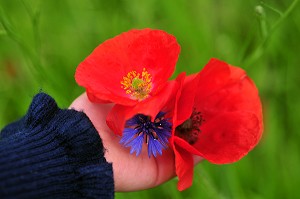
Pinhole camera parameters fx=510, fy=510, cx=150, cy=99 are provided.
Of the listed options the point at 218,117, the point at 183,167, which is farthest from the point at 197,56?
the point at 183,167

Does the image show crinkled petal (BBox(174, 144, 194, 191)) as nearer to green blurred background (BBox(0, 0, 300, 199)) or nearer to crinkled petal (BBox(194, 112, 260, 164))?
crinkled petal (BBox(194, 112, 260, 164))

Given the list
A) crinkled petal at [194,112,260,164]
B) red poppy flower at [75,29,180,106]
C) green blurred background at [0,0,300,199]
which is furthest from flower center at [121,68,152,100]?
green blurred background at [0,0,300,199]

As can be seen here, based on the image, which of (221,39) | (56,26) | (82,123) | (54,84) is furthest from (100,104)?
(56,26)

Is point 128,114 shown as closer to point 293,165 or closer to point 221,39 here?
point 293,165

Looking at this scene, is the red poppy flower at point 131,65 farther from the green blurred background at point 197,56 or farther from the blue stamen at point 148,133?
the green blurred background at point 197,56

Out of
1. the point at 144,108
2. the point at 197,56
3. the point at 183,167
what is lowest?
the point at 197,56

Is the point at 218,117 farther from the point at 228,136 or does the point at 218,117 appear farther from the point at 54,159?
the point at 54,159

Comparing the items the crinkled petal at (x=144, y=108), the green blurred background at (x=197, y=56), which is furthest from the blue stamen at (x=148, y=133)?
the green blurred background at (x=197, y=56)
